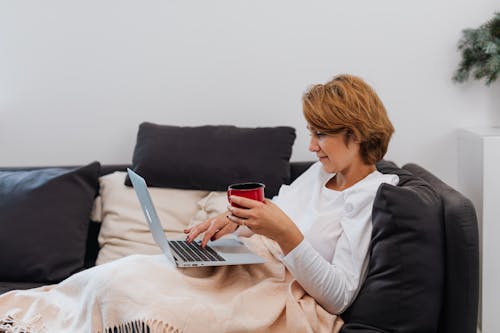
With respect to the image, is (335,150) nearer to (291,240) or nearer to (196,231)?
(291,240)

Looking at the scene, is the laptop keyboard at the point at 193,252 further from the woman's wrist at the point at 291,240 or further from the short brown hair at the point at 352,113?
the short brown hair at the point at 352,113

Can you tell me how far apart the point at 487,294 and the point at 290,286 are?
1.13 metres

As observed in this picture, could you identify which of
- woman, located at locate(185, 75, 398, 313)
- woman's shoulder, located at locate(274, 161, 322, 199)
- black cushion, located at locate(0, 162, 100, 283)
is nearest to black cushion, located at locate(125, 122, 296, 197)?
black cushion, located at locate(0, 162, 100, 283)

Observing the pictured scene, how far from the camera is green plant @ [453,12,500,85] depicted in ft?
8.14

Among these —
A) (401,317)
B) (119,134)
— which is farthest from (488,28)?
(119,134)

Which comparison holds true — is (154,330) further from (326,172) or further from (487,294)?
(487,294)

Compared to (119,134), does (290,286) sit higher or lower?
lower

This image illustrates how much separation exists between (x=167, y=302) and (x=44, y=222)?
41.8 inches

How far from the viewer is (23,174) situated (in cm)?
251

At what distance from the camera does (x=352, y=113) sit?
171 cm

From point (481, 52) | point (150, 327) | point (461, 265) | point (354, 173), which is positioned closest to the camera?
point (150, 327)

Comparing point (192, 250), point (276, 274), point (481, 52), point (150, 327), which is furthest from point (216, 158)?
point (481, 52)

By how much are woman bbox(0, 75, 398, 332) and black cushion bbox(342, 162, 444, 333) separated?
49mm

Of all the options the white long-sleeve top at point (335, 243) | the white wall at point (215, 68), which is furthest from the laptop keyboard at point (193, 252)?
the white wall at point (215, 68)
